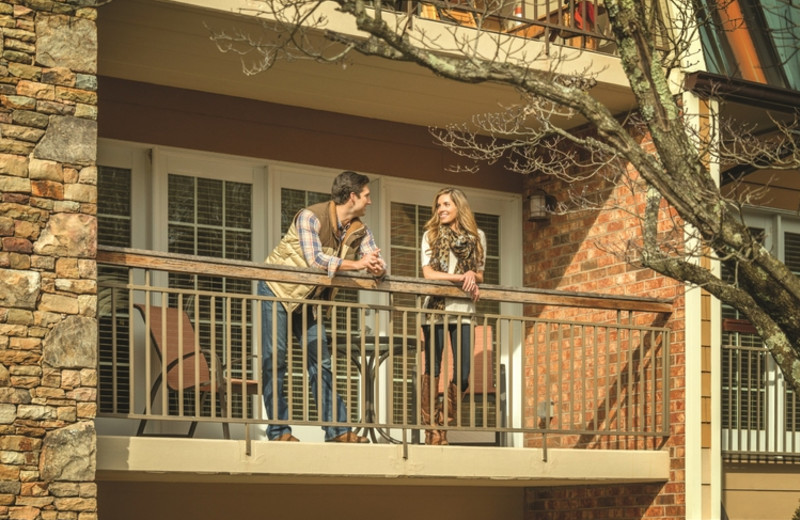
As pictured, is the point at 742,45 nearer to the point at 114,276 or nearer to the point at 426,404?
the point at 426,404

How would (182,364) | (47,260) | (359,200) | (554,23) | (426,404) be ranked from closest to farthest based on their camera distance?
Result: (47,260) < (182,364) < (359,200) < (426,404) < (554,23)

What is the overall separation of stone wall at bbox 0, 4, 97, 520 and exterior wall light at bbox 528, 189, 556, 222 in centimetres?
474

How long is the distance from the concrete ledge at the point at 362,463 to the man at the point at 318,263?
220 mm

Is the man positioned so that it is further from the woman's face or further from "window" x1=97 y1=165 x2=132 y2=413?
"window" x1=97 y1=165 x2=132 y2=413

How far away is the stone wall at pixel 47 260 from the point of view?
8578 millimetres

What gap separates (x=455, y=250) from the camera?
10.6 m

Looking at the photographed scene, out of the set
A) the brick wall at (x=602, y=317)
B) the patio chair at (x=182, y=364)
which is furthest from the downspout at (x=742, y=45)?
the patio chair at (x=182, y=364)

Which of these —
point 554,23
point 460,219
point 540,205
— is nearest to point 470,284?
point 460,219

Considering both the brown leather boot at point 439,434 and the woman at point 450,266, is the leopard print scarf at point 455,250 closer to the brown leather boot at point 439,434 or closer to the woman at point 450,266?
the woman at point 450,266

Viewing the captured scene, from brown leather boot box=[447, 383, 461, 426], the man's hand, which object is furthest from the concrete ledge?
the man's hand

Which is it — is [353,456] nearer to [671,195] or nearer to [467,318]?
[467,318]

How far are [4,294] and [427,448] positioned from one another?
313 cm

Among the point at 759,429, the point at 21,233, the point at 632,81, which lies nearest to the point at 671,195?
the point at 632,81

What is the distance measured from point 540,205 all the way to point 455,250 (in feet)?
7.46
